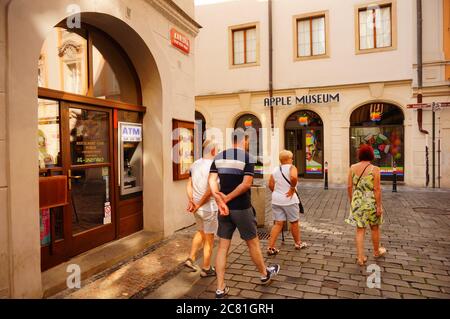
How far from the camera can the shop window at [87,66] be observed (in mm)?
4461

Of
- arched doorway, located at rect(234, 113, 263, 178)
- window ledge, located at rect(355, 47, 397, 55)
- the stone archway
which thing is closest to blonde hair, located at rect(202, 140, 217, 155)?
the stone archway

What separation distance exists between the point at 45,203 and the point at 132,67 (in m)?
3.00

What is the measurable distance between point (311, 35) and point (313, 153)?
5019 mm

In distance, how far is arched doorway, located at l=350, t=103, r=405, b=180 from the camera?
42.6ft

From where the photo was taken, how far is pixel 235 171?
11.8ft

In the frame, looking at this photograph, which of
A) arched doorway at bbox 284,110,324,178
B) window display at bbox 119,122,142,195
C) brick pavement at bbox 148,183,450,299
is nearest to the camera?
brick pavement at bbox 148,183,450,299

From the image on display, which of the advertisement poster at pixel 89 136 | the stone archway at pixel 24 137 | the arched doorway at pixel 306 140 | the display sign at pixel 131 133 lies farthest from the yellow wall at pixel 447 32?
the stone archway at pixel 24 137

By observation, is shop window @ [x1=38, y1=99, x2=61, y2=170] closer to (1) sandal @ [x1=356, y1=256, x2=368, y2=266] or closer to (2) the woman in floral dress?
(2) the woman in floral dress

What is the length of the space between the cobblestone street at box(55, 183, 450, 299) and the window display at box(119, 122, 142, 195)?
118 cm

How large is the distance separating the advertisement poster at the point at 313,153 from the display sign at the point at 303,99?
53.4 inches

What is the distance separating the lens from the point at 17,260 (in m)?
3.31
